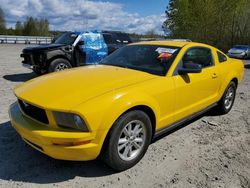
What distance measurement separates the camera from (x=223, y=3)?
35656 mm

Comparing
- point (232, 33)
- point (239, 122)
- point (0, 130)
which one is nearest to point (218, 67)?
point (239, 122)

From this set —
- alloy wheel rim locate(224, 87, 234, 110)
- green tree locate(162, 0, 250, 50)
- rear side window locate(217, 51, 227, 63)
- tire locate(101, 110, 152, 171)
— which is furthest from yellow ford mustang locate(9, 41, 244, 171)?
green tree locate(162, 0, 250, 50)

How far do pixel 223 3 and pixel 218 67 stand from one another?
34.2m

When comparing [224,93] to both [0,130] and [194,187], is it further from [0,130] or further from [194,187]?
[0,130]

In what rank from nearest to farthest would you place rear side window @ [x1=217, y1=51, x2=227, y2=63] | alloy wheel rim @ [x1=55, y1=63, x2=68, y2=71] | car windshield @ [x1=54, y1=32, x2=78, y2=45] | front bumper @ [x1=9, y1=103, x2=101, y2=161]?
front bumper @ [x1=9, y1=103, x2=101, y2=161] → rear side window @ [x1=217, y1=51, x2=227, y2=63] → alloy wheel rim @ [x1=55, y1=63, x2=68, y2=71] → car windshield @ [x1=54, y1=32, x2=78, y2=45]

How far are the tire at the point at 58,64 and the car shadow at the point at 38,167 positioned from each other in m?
5.22

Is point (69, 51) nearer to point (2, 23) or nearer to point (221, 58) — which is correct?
point (221, 58)

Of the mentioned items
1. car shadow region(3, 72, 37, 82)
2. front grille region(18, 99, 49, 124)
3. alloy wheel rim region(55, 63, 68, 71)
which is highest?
front grille region(18, 99, 49, 124)

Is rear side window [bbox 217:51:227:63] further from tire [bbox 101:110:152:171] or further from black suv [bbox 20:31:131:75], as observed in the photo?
black suv [bbox 20:31:131:75]

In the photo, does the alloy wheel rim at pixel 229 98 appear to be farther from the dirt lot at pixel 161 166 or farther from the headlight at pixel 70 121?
the headlight at pixel 70 121

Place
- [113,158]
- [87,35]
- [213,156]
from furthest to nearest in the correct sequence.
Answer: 1. [87,35]
2. [213,156]
3. [113,158]

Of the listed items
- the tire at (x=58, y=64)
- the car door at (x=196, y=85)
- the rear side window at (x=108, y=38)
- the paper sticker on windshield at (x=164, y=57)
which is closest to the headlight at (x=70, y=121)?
the car door at (x=196, y=85)

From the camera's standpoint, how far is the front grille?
10.6ft

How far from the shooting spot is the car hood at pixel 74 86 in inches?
125
